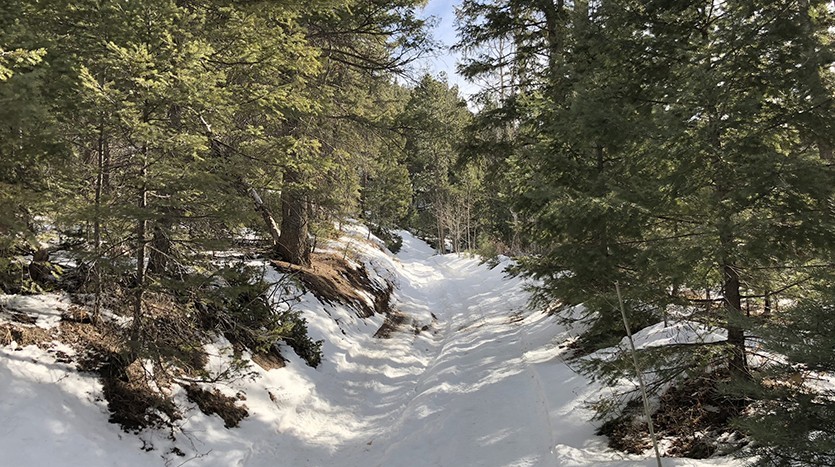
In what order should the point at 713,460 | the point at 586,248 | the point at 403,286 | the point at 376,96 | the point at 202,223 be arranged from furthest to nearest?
the point at 403,286
the point at 376,96
the point at 586,248
the point at 202,223
the point at 713,460

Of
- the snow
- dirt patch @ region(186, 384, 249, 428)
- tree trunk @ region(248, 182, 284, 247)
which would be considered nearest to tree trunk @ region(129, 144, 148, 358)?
the snow

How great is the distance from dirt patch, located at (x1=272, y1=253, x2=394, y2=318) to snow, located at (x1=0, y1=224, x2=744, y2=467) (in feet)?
2.69

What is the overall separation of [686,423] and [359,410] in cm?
478

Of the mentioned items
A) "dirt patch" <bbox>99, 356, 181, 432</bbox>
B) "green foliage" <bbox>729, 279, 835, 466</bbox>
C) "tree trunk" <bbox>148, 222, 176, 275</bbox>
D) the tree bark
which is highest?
the tree bark

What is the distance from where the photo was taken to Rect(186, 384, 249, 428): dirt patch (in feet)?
19.6

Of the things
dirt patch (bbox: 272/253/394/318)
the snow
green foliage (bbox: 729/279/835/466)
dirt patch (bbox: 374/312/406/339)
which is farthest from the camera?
dirt patch (bbox: 374/312/406/339)

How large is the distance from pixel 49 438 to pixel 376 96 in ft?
36.2

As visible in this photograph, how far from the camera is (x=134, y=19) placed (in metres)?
4.69

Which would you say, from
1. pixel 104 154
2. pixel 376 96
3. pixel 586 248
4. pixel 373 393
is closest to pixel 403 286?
pixel 376 96

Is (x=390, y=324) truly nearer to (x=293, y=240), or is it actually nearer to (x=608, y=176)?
(x=293, y=240)

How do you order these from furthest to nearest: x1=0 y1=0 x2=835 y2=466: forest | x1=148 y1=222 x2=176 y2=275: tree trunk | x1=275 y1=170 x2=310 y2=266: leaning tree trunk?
1. x1=275 y1=170 x2=310 y2=266: leaning tree trunk
2. x1=148 y1=222 x2=176 y2=275: tree trunk
3. x1=0 y1=0 x2=835 y2=466: forest

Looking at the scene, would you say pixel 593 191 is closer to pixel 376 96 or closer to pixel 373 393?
pixel 373 393

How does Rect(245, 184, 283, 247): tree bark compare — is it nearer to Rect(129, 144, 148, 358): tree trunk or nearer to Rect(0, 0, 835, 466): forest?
Rect(0, 0, 835, 466): forest

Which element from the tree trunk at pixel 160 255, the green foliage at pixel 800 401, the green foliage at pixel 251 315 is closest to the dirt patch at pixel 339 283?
the green foliage at pixel 251 315
